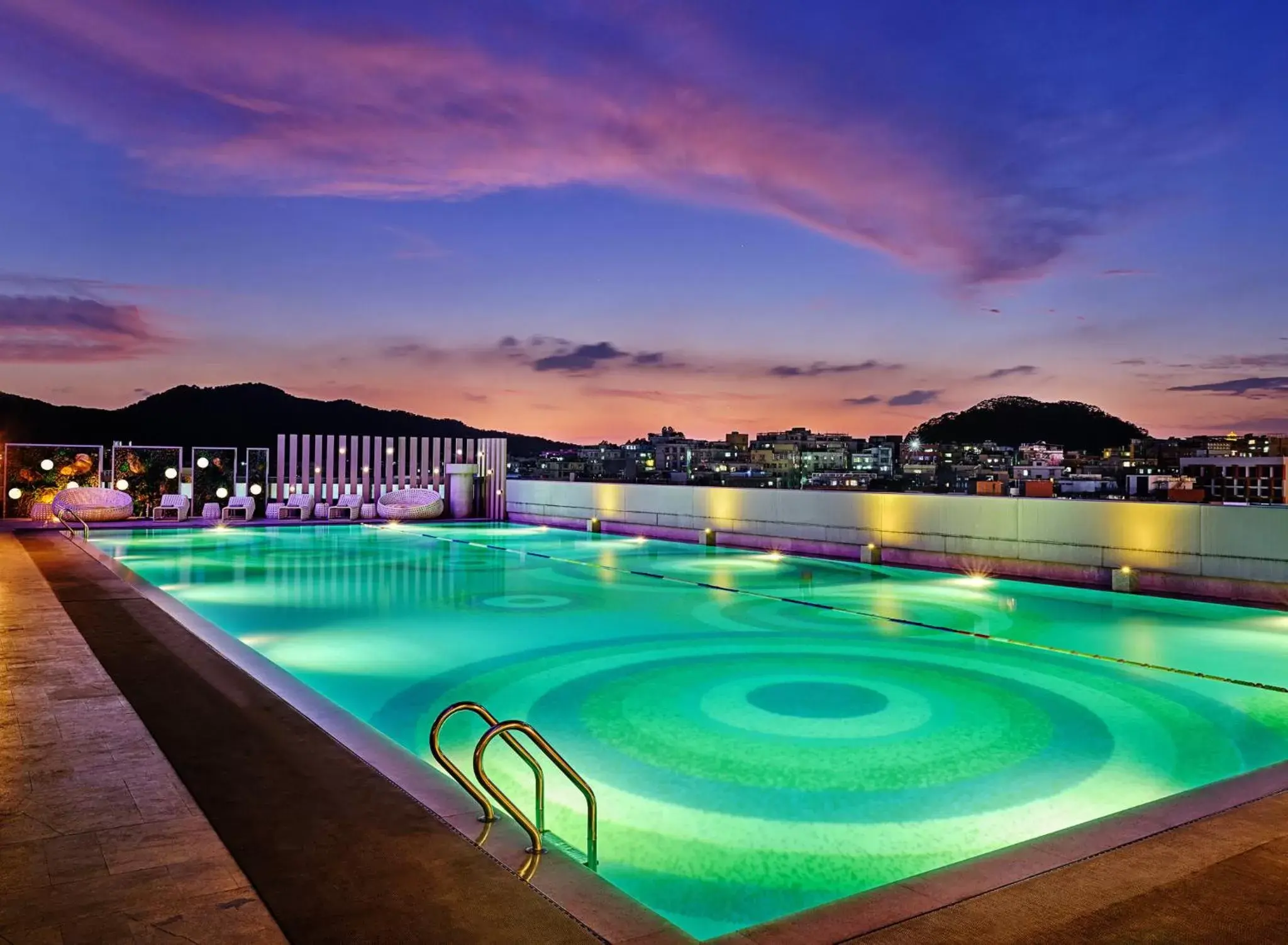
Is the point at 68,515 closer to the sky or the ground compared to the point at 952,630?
closer to the sky

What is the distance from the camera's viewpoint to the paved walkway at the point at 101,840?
82.3 inches

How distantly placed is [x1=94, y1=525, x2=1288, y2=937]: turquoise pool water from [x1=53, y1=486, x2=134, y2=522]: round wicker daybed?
318 inches

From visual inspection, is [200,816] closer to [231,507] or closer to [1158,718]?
[1158,718]

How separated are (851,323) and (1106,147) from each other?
1079cm

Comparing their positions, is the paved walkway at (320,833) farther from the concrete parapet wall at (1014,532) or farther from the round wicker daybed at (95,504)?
the round wicker daybed at (95,504)

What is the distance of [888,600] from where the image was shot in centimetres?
962

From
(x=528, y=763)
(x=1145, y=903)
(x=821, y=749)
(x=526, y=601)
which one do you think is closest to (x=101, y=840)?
(x=528, y=763)

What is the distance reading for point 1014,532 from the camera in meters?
11.3

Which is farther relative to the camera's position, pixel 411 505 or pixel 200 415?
pixel 200 415

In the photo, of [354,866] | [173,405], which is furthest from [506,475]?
[173,405]

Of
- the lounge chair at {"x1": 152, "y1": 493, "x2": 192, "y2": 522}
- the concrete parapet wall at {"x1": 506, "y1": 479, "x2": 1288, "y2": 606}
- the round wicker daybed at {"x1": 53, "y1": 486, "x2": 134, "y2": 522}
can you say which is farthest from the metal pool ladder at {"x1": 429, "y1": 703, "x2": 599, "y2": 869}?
the lounge chair at {"x1": 152, "y1": 493, "x2": 192, "y2": 522}

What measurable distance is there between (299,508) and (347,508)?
1.08 metres

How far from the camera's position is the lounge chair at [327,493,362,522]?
2089cm

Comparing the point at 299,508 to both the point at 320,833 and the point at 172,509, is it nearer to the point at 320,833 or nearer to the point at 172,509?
the point at 172,509
